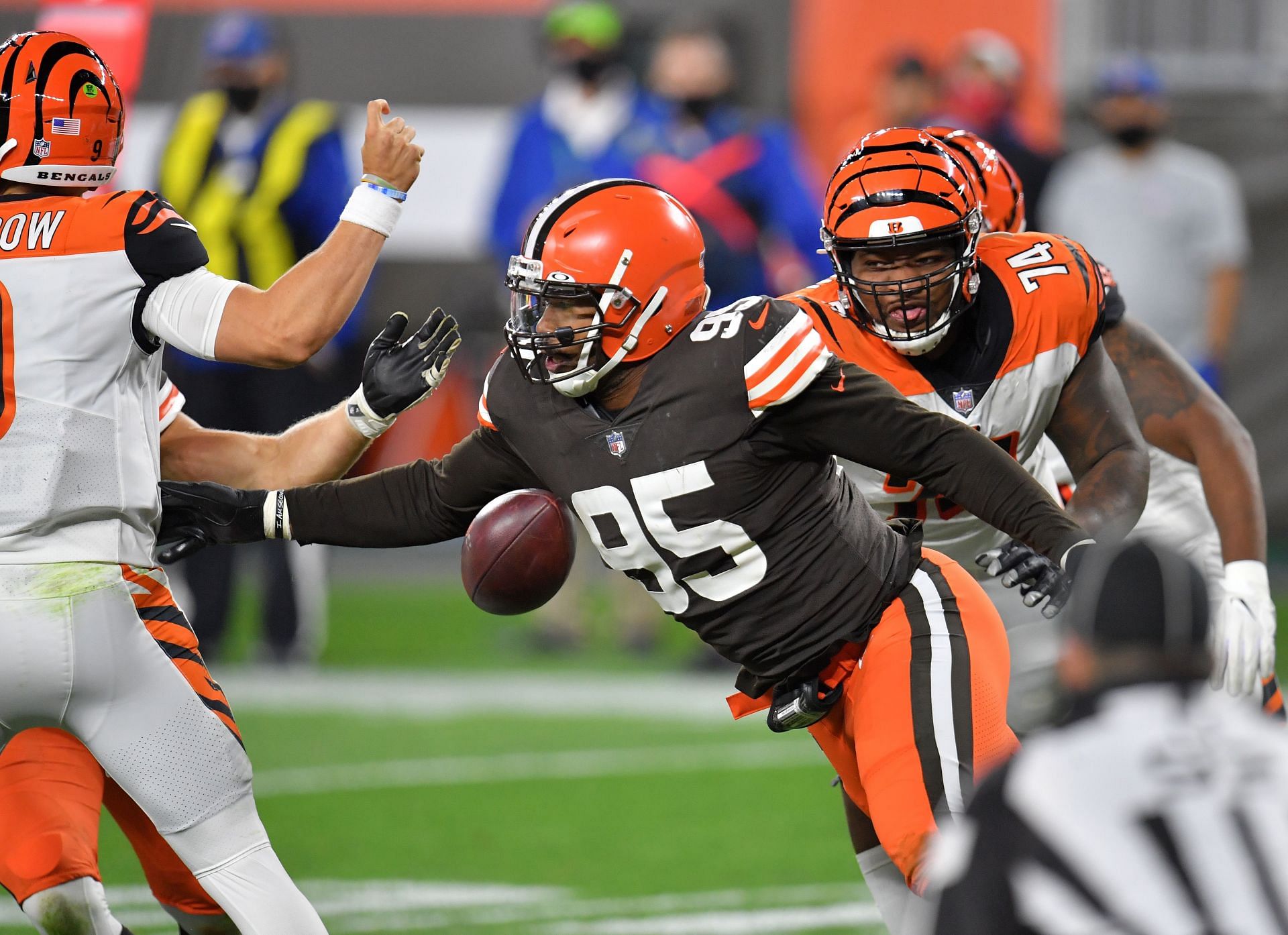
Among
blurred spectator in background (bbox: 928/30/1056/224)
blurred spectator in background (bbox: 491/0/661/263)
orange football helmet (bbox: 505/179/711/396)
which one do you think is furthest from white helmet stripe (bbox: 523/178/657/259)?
blurred spectator in background (bbox: 928/30/1056/224)

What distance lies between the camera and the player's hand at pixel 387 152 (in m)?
3.11

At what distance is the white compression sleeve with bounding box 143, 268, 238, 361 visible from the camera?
2.90 m

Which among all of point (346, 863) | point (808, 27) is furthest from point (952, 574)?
point (808, 27)

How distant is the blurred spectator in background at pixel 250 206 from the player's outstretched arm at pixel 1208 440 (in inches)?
162

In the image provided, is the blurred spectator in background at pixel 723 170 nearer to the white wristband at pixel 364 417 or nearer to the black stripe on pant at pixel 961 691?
the white wristband at pixel 364 417

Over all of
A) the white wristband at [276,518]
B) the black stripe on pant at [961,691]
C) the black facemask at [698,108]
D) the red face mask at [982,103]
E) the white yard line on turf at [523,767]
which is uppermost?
the white wristband at [276,518]

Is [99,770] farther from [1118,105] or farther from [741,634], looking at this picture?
[1118,105]

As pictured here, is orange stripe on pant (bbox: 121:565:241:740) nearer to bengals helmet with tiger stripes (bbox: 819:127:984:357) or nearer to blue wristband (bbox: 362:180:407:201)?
blue wristband (bbox: 362:180:407:201)

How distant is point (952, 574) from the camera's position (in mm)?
3223

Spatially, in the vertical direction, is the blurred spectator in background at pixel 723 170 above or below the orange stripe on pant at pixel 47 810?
below

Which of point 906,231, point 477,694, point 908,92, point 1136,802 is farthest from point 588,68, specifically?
point 1136,802

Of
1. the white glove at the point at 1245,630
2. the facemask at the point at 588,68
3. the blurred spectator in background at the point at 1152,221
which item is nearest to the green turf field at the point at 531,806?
the white glove at the point at 1245,630

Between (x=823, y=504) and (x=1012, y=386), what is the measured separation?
624 millimetres

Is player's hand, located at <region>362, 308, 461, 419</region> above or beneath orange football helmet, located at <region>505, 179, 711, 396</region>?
beneath
